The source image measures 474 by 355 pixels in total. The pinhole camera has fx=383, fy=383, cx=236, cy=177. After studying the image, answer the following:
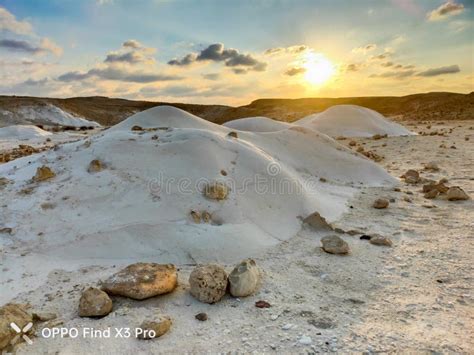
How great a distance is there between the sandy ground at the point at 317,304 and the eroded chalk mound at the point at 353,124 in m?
12.0

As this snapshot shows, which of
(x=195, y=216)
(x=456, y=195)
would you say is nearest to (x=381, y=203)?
(x=456, y=195)

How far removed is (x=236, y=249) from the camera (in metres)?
4.02

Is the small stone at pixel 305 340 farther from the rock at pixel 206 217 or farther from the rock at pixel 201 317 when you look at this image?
the rock at pixel 206 217

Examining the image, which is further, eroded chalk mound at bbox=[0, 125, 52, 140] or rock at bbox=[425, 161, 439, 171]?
eroded chalk mound at bbox=[0, 125, 52, 140]

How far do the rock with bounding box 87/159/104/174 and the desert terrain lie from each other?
0.14 ft

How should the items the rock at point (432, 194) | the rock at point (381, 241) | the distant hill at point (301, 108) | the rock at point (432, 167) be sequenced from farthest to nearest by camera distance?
the distant hill at point (301, 108)
the rock at point (432, 167)
the rock at point (432, 194)
the rock at point (381, 241)

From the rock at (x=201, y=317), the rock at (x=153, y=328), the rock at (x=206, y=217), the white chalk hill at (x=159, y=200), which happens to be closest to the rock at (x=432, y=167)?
the white chalk hill at (x=159, y=200)

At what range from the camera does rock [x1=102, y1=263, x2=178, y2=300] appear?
9.68 feet

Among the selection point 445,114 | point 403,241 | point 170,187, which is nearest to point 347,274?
point 403,241

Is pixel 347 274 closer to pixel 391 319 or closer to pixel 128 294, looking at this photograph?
pixel 391 319

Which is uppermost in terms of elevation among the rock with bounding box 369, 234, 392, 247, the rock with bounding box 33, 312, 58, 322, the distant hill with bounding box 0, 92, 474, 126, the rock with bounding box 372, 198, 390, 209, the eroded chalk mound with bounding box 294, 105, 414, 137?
the distant hill with bounding box 0, 92, 474, 126

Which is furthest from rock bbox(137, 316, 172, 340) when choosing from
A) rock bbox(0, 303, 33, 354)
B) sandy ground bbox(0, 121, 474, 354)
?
rock bbox(0, 303, 33, 354)

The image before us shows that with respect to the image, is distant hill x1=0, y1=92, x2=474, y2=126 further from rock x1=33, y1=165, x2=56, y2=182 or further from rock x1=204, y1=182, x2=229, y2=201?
rock x1=33, y1=165, x2=56, y2=182

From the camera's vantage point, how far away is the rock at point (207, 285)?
2998mm
